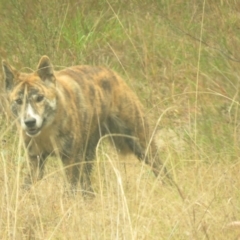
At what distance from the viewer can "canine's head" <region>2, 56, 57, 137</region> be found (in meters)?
8.02

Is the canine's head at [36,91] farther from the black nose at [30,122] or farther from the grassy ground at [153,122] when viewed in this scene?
the grassy ground at [153,122]

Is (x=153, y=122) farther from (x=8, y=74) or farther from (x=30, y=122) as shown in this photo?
(x=30, y=122)

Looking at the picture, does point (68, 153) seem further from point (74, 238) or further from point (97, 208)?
point (74, 238)

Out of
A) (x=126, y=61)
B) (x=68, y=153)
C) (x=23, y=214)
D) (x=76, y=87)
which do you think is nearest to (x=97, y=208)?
(x=23, y=214)

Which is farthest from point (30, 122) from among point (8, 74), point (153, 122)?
point (153, 122)

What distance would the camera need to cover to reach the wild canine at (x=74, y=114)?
8.05 m

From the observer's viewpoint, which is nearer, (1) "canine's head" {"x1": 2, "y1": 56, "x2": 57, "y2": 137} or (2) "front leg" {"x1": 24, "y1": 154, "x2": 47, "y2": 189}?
(2) "front leg" {"x1": 24, "y1": 154, "x2": 47, "y2": 189}

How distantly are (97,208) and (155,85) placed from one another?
3.77 m

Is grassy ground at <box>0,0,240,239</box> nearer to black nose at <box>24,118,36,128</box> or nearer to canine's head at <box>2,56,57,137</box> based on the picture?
black nose at <box>24,118,36,128</box>

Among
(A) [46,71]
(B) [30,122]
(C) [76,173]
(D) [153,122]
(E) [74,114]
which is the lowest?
(D) [153,122]

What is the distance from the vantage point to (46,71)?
27.1ft

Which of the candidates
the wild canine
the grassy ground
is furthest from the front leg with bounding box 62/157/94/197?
the grassy ground

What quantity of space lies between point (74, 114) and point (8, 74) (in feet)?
2.07

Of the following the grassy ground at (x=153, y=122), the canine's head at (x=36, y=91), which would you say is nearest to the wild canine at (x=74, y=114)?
the canine's head at (x=36, y=91)
